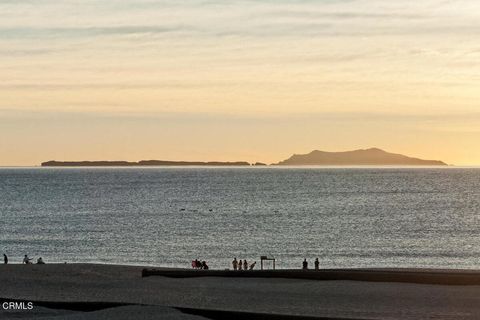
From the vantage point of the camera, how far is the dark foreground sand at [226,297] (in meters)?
26.5

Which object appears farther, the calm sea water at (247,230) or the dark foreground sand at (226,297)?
the calm sea water at (247,230)

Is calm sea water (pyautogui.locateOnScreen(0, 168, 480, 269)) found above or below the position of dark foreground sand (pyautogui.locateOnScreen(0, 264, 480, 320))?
above

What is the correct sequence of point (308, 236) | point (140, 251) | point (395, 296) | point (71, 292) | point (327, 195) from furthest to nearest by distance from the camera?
1. point (327, 195)
2. point (308, 236)
3. point (140, 251)
4. point (71, 292)
5. point (395, 296)

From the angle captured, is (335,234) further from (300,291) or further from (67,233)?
(300,291)

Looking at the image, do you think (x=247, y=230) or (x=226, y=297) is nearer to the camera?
(x=226, y=297)

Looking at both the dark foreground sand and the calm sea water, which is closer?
the dark foreground sand

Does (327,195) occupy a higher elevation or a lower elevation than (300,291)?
higher

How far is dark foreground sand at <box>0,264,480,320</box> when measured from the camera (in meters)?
26.5

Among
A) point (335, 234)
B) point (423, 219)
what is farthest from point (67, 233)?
point (423, 219)

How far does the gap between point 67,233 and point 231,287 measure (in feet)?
224

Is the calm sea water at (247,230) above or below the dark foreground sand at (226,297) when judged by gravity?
above

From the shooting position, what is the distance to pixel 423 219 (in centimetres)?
12138

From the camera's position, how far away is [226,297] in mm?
30844

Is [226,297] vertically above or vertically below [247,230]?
below
